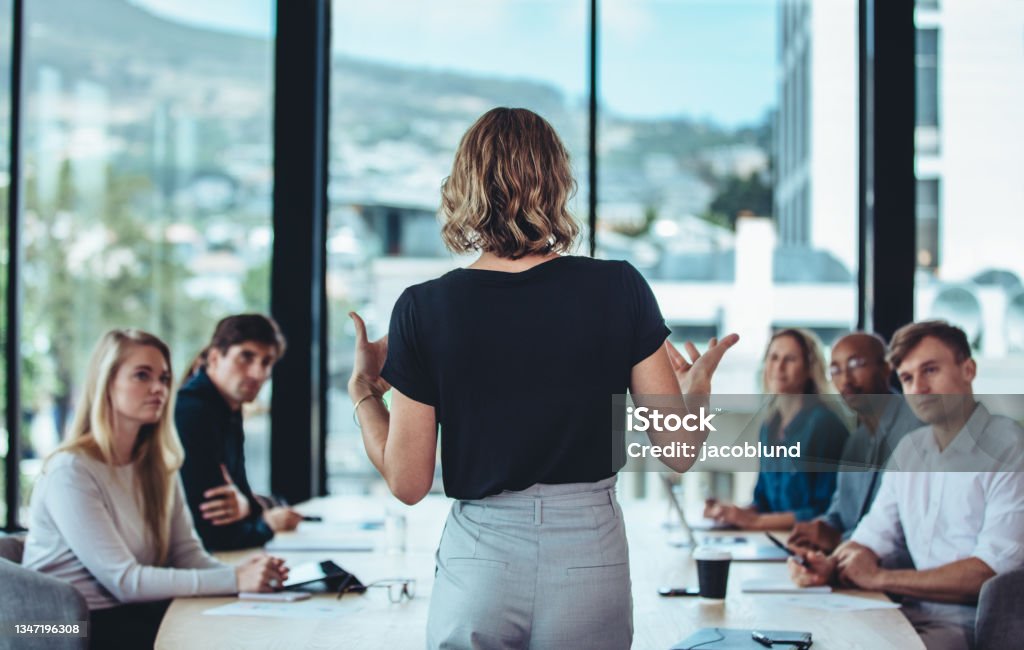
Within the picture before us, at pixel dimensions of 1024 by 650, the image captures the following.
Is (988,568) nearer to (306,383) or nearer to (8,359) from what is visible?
(306,383)

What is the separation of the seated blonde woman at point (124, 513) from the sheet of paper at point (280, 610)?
0.09 m

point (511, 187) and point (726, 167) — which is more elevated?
point (726, 167)

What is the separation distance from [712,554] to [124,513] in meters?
1.44

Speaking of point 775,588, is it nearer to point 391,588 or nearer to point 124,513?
point 391,588

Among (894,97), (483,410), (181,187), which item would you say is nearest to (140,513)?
(483,410)

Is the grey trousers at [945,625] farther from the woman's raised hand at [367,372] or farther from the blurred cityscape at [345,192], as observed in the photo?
the blurred cityscape at [345,192]

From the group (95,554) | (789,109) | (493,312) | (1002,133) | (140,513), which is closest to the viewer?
(493,312)

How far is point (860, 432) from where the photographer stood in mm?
3814

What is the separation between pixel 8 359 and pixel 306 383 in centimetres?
128

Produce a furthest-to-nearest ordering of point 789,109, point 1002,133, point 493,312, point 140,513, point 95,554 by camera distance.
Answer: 1. point 789,109
2. point 1002,133
3. point 140,513
4. point 95,554
5. point 493,312

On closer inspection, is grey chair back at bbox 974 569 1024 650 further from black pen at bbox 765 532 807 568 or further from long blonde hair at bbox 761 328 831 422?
long blonde hair at bbox 761 328 831 422

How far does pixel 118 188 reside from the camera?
554 cm

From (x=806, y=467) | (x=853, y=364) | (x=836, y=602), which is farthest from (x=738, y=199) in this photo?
(x=836, y=602)

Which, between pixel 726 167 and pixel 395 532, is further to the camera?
pixel 726 167
